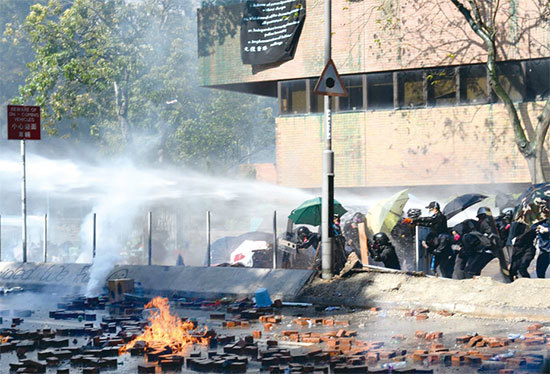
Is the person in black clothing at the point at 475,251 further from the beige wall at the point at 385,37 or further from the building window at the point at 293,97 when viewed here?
the building window at the point at 293,97

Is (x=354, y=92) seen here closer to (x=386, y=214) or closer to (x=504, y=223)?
(x=386, y=214)

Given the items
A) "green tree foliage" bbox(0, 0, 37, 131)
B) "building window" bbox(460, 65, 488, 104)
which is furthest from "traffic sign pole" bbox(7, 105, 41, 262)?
"green tree foliage" bbox(0, 0, 37, 131)

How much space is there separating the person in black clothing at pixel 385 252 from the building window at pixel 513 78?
31.2 ft

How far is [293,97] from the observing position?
91.1 feet

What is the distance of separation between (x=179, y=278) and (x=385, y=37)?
1143cm

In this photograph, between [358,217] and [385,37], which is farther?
[385,37]

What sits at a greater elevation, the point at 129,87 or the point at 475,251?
the point at 129,87

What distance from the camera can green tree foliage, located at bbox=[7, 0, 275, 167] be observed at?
39.6 m

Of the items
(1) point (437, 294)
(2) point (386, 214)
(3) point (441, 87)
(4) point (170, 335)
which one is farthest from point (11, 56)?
(4) point (170, 335)

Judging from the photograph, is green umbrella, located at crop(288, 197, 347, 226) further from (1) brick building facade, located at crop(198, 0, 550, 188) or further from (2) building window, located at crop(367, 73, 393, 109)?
(2) building window, located at crop(367, 73, 393, 109)

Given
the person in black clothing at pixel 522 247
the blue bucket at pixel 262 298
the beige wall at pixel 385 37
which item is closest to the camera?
the blue bucket at pixel 262 298

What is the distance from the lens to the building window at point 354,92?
26.6 meters

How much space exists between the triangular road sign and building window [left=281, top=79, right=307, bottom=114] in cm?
1168

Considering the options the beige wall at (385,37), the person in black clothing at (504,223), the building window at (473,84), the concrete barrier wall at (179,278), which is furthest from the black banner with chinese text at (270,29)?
the person in black clothing at (504,223)
